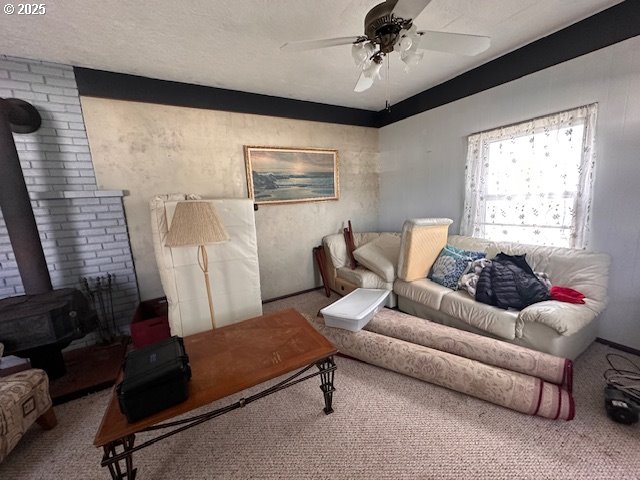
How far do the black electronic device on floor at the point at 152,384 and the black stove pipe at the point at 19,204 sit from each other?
1557 mm

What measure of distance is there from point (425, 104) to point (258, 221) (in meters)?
2.63

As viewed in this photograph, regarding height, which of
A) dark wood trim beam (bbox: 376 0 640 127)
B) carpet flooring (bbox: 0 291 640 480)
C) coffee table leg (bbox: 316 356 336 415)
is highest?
dark wood trim beam (bbox: 376 0 640 127)

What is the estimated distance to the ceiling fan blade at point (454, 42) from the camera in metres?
1.39

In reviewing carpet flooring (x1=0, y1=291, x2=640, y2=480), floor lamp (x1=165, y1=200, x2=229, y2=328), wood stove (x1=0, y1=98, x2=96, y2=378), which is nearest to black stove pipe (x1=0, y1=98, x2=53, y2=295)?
wood stove (x1=0, y1=98, x2=96, y2=378)

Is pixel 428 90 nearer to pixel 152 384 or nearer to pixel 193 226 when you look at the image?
pixel 193 226

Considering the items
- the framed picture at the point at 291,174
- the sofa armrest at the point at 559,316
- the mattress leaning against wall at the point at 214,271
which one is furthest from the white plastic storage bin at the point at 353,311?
the framed picture at the point at 291,174

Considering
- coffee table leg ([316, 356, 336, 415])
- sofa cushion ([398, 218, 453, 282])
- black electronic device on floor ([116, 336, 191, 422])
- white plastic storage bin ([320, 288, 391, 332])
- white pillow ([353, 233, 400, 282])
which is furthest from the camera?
white pillow ([353, 233, 400, 282])

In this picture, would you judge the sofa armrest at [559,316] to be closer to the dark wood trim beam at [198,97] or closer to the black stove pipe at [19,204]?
the dark wood trim beam at [198,97]

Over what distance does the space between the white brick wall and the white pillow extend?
259 centimetres

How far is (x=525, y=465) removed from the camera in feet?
4.10

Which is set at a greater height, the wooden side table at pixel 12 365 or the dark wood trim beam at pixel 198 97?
the dark wood trim beam at pixel 198 97

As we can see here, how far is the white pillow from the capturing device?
2906 mm

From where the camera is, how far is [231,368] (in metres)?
1.38

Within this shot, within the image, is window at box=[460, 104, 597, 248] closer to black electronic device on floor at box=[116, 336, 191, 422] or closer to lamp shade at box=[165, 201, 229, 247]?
lamp shade at box=[165, 201, 229, 247]
